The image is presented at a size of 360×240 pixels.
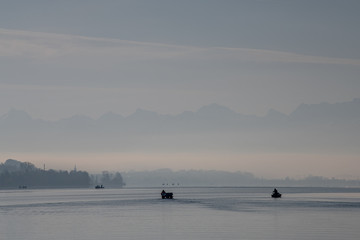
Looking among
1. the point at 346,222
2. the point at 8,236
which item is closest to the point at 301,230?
the point at 346,222

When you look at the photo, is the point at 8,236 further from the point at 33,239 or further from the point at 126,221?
the point at 126,221

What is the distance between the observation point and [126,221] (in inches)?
3583

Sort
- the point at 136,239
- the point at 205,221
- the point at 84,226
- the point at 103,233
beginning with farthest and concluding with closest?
1. the point at 205,221
2. the point at 84,226
3. the point at 103,233
4. the point at 136,239

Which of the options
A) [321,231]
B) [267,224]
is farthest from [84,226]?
[321,231]

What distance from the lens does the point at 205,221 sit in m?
89.6

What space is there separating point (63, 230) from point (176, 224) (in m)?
16.7

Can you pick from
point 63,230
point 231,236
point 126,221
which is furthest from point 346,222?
point 63,230

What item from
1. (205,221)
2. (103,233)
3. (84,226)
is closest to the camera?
(103,233)

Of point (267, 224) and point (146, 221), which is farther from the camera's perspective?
point (146, 221)

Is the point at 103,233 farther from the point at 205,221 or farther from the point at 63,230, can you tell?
the point at 205,221

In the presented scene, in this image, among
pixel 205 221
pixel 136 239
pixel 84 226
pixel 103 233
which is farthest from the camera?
pixel 205 221

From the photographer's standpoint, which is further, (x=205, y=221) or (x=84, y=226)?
(x=205, y=221)

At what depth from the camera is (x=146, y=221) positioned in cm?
9100

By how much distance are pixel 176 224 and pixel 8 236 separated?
2462 cm
